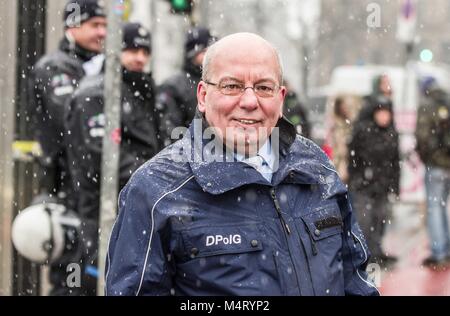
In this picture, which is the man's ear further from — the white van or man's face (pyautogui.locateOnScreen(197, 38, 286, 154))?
the white van

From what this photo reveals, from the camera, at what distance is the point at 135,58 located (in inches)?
299

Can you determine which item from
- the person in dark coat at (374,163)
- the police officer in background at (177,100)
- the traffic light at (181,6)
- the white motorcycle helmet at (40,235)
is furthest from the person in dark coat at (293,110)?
the white motorcycle helmet at (40,235)

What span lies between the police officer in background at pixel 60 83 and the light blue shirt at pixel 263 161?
386 centimetres

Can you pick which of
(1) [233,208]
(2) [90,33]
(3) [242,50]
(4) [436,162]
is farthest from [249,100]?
(4) [436,162]

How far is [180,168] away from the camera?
3.64 meters

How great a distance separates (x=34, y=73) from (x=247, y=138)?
422cm

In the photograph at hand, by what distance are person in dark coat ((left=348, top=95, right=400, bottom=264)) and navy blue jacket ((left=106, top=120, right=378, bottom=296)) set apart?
25.6 ft

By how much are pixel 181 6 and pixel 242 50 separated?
735 cm

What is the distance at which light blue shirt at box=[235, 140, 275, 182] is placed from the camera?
3.72 metres

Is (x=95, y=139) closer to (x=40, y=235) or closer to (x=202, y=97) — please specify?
(x=40, y=235)

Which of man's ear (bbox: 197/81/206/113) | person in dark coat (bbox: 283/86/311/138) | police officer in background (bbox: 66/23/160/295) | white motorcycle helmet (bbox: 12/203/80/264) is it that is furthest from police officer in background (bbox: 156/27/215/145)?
man's ear (bbox: 197/81/206/113)

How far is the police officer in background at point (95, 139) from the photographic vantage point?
275 inches
